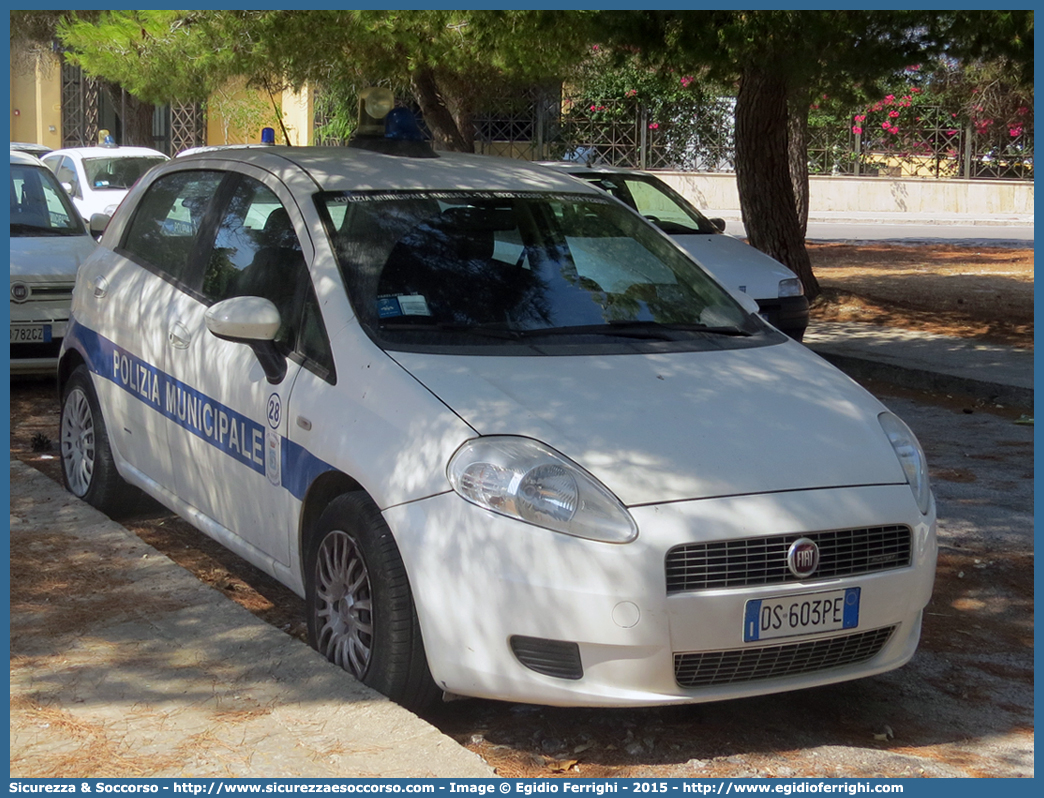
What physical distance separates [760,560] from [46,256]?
6804 millimetres

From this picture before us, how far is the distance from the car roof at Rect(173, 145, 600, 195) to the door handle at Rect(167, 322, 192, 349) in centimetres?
69

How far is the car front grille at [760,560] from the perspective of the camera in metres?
3.37

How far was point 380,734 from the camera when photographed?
3.36 metres

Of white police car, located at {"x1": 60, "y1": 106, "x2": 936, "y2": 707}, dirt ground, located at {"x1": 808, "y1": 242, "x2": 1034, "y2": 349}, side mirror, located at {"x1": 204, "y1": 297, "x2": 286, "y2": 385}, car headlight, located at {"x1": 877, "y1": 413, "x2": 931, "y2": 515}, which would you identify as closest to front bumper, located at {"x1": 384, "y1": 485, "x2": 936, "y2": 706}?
white police car, located at {"x1": 60, "y1": 106, "x2": 936, "y2": 707}

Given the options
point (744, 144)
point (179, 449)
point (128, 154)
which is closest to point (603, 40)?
point (744, 144)

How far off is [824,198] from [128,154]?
17123 millimetres

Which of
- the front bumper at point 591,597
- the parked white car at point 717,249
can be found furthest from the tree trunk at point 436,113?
the front bumper at point 591,597

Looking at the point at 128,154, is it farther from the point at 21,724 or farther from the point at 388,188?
the point at 21,724

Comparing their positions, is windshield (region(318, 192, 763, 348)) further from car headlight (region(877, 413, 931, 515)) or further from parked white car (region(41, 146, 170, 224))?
parked white car (region(41, 146, 170, 224))

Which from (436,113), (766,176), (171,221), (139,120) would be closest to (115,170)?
(436,113)

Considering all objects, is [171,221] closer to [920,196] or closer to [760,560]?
[760,560]

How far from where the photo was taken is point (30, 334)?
851cm

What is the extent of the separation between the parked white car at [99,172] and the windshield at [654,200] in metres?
7.77

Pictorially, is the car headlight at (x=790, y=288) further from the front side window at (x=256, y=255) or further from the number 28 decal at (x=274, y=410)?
the number 28 decal at (x=274, y=410)
